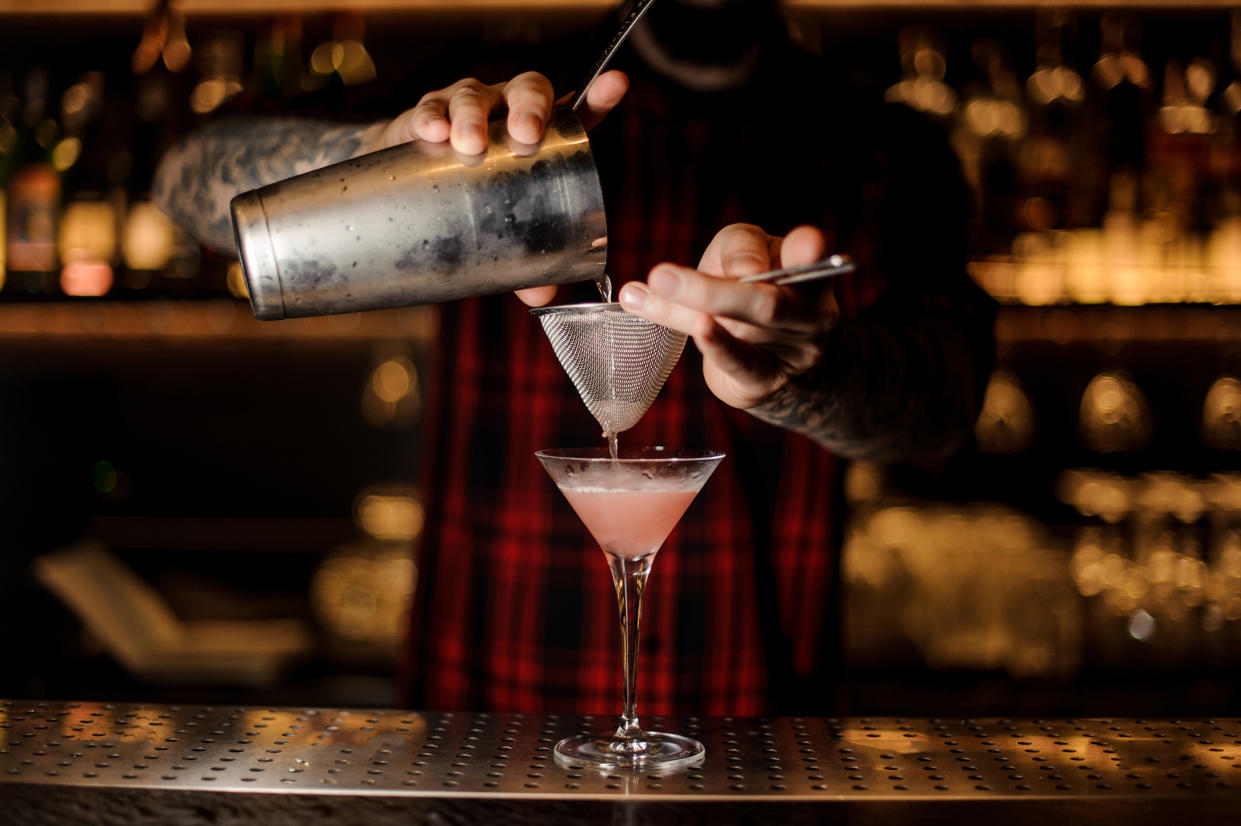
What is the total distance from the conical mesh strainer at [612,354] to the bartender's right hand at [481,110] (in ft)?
0.64

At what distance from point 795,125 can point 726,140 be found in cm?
14

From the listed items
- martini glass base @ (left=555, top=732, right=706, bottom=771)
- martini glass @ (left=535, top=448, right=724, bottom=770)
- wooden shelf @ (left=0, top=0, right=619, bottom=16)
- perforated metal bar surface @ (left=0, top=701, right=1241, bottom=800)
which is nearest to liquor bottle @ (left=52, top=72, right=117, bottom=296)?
wooden shelf @ (left=0, top=0, right=619, bottom=16)

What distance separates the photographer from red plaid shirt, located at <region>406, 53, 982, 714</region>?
2023mm

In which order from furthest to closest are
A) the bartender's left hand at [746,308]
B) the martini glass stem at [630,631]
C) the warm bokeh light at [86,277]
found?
1. the warm bokeh light at [86,277]
2. the martini glass stem at [630,631]
3. the bartender's left hand at [746,308]

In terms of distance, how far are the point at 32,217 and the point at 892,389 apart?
98.7 inches

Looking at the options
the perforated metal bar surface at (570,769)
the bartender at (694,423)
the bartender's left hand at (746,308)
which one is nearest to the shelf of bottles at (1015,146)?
the bartender at (694,423)

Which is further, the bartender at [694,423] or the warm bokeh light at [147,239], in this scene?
the warm bokeh light at [147,239]

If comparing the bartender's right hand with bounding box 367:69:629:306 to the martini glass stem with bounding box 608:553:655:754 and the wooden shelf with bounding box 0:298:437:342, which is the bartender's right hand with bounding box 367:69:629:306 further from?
the wooden shelf with bounding box 0:298:437:342

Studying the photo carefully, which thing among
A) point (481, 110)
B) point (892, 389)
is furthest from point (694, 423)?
point (481, 110)

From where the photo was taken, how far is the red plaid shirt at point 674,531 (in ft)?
6.64

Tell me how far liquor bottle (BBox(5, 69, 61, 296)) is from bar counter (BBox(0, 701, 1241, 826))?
2.07 meters

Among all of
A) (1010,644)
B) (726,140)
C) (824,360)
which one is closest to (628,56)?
(726,140)

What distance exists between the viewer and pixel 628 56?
215 cm

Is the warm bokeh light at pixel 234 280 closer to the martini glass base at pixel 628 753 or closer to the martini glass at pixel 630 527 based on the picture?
the martini glass at pixel 630 527
